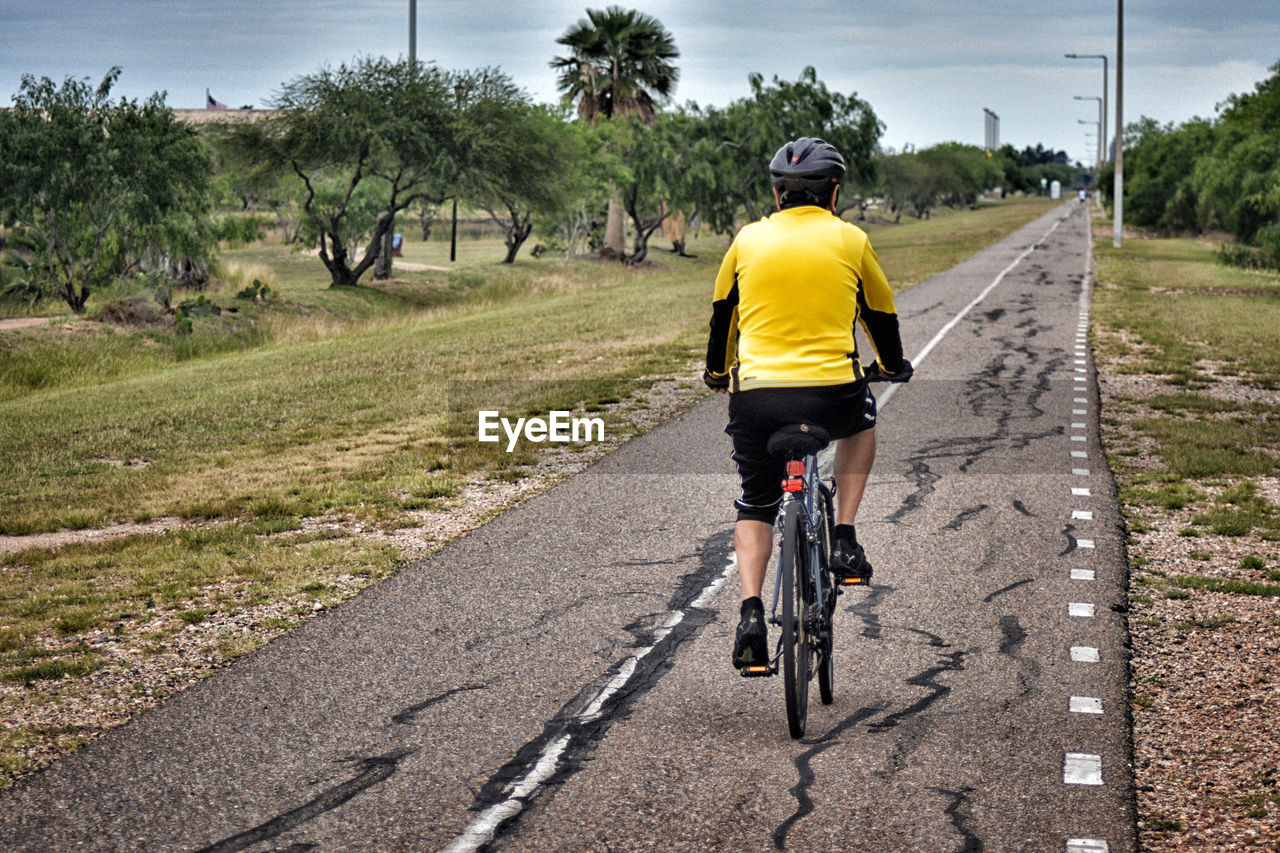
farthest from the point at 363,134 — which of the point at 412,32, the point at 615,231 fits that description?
the point at 615,231

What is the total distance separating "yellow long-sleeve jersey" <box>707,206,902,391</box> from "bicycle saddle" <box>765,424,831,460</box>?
0.16 m

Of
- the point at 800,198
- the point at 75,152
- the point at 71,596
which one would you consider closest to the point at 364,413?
the point at 71,596

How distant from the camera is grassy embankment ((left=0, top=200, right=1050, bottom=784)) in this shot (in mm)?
6836

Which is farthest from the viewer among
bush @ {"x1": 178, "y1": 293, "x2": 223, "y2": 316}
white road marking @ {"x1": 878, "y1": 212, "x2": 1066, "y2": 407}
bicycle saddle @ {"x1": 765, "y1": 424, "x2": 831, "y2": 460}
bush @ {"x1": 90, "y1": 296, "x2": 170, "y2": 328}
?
bush @ {"x1": 178, "y1": 293, "x2": 223, "y2": 316}

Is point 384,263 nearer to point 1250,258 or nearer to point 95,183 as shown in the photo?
point 95,183

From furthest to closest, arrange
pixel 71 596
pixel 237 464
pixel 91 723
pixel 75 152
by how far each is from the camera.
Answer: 1. pixel 75 152
2. pixel 237 464
3. pixel 71 596
4. pixel 91 723

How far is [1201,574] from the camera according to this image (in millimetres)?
7414

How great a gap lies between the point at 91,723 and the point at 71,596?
7.08 ft

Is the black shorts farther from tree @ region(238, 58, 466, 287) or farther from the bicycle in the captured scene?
tree @ region(238, 58, 466, 287)

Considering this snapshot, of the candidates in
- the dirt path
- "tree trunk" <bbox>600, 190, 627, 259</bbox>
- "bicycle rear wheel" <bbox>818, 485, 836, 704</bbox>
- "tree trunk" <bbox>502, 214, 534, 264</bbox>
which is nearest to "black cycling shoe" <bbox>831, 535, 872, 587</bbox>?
"bicycle rear wheel" <bbox>818, 485, 836, 704</bbox>

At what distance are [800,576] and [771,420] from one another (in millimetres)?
576

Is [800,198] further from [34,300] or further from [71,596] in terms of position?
[34,300]

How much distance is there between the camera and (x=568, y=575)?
7.45 m

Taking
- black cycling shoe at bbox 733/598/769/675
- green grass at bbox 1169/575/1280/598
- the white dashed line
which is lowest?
the white dashed line
